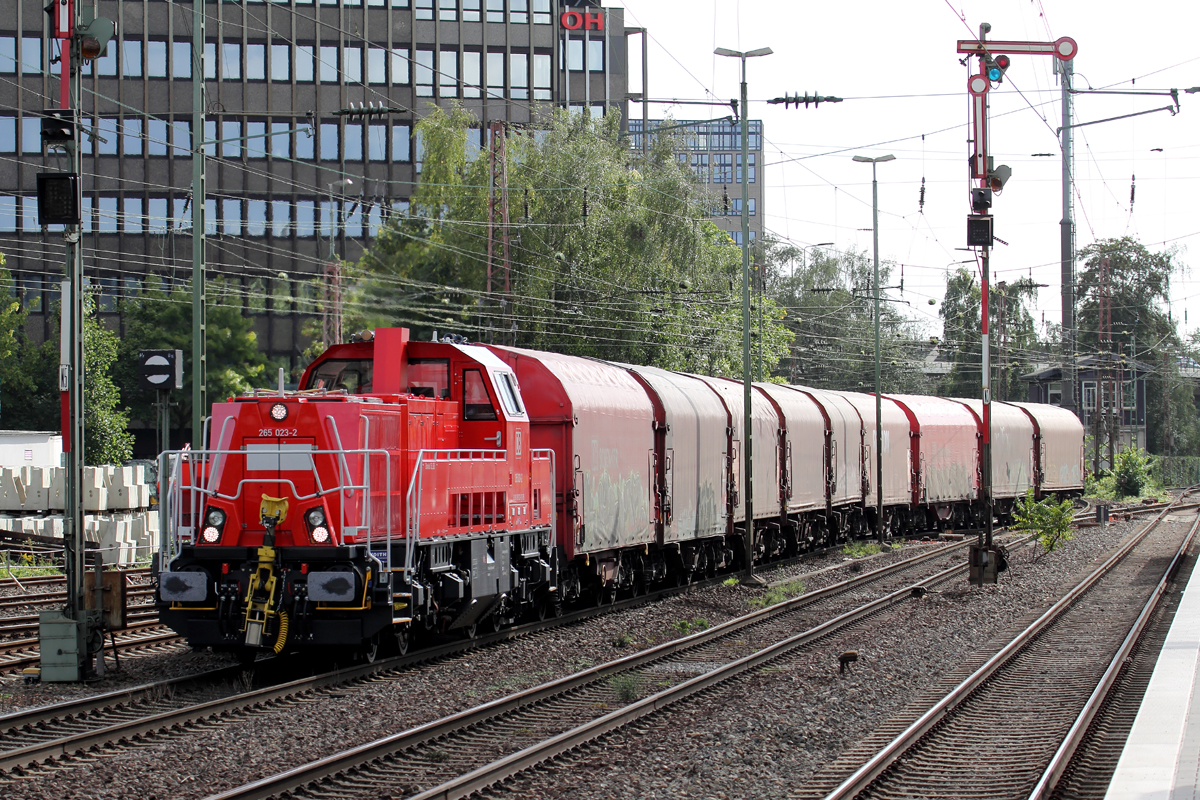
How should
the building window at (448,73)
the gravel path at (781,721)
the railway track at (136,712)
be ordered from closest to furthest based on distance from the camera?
the gravel path at (781,721)
the railway track at (136,712)
the building window at (448,73)

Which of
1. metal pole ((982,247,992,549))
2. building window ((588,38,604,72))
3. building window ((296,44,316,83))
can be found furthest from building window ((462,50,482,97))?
metal pole ((982,247,992,549))

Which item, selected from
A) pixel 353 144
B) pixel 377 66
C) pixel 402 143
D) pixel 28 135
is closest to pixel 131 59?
pixel 28 135

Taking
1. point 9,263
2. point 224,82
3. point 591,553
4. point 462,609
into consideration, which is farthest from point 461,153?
point 462,609

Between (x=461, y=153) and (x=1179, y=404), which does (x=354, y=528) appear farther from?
(x=1179, y=404)

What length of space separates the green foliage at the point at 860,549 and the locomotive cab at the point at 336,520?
56.3ft

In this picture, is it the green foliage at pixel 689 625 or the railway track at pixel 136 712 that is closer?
the railway track at pixel 136 712

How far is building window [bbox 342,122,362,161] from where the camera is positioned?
6231 cm

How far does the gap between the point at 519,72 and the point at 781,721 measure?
56.3 m

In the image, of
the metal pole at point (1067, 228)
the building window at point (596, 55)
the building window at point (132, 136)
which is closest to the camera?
the metal pole at point (1067, 228)

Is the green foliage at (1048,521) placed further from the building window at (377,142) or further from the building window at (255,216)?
the building window at (255,216)

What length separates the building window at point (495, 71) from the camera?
2474 inches

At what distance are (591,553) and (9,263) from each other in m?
51.0

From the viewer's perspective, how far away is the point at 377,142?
62.8m

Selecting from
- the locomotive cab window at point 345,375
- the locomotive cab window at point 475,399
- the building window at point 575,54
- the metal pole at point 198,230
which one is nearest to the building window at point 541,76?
the building window at point 575,54
